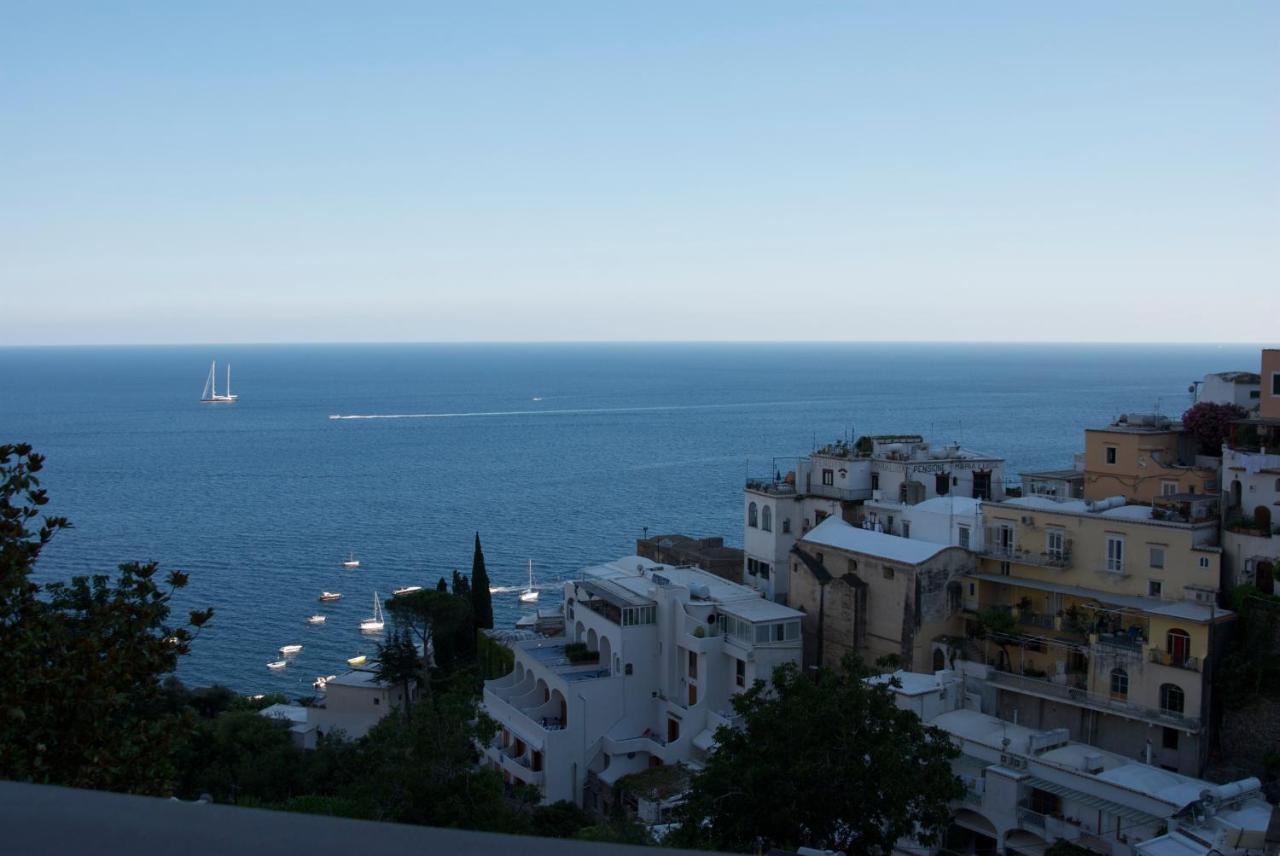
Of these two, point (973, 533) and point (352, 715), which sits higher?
point (973, 533)

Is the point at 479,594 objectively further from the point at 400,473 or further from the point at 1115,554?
the point at 400,473

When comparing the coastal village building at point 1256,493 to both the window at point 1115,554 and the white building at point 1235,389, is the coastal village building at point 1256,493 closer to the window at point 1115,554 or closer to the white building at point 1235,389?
the window at point 1115,554

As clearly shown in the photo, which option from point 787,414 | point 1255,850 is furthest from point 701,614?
point 787,414

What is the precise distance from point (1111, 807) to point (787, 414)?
113 m

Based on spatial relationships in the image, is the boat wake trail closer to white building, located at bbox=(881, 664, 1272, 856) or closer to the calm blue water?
the calm blue water

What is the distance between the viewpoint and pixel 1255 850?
18.7 meters

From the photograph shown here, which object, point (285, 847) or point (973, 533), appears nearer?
point (285, 847)

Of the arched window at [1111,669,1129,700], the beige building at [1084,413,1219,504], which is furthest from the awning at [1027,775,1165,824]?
the beige building at [1084,413,1219,504]

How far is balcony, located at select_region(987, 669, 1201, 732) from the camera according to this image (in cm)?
2319

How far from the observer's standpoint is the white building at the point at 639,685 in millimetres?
28156

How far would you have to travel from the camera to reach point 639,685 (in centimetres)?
2975

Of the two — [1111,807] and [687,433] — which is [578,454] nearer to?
[687,433]

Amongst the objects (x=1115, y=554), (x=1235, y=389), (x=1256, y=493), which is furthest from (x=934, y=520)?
(x=1235, y=389)

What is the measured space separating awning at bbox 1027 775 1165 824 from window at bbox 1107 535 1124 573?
21.4ft
